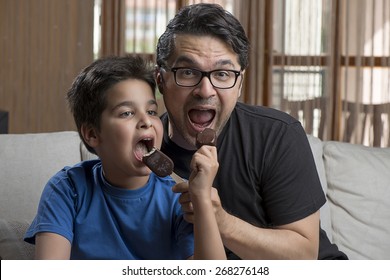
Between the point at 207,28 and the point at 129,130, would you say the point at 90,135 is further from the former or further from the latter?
the point at 207,28

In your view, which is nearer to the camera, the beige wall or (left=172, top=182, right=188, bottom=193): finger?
(left=172, top=182, right=188, bottom=193): finger

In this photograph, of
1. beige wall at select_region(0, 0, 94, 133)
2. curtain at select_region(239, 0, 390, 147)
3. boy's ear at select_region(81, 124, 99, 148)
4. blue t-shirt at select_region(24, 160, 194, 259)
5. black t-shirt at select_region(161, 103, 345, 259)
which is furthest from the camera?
beige wall at select_region(0, 0, 94, 133)

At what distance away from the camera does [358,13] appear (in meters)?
4.25

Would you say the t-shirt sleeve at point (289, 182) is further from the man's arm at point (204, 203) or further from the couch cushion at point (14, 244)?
the couch cushion at point (14, 244)

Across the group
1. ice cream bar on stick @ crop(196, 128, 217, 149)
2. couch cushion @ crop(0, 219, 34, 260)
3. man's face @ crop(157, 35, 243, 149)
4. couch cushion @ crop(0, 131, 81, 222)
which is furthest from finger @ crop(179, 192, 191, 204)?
couch cushion @ crop(0, 131, 81, 222)

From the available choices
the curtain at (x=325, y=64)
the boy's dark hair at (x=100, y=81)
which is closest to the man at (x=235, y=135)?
the boy's dark hair at (x=100, y=81)

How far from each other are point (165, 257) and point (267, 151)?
409 mm

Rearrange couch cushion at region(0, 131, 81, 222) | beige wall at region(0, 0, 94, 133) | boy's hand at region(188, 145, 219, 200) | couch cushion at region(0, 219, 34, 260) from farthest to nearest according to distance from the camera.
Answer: beige wall at region(0, 0, 94, 133) → couch cushion at region(0, 131, 81, 222) → couch cushion at region(0, 219, 34, 260) → boy's hand at region(188, 145, 219, 200)

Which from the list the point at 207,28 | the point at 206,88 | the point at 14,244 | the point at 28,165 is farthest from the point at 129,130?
the point at 28,165

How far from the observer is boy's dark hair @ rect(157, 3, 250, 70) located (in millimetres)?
1809

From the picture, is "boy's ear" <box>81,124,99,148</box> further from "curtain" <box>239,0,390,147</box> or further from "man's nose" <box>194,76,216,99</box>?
"curtain" <box>239,0,390,147</box>

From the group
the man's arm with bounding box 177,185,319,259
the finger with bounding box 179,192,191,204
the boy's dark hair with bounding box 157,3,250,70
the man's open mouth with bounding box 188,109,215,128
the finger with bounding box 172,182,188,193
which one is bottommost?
the man's arm with bounding box 177,185,319,259

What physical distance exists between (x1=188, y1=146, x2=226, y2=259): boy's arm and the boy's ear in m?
0.38
